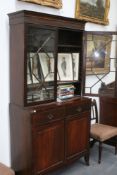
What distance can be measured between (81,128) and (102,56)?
117 centimetres

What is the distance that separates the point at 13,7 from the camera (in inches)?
102

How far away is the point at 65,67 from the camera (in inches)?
121

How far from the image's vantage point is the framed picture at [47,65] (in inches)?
103

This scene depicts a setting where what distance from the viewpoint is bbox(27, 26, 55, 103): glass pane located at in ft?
8.13

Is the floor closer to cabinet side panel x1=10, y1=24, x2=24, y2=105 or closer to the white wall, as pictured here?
the white wall

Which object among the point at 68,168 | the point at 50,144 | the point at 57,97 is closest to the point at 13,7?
the point at 57,97

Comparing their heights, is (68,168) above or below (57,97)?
below

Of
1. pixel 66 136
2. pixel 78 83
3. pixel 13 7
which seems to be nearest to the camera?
pixel 13 7

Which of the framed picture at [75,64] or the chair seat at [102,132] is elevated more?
the framed picture at [75,64]

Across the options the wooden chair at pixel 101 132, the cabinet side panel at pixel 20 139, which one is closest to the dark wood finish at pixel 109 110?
the wooden chair at pixel 101 132

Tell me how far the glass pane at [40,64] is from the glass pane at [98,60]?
790mm

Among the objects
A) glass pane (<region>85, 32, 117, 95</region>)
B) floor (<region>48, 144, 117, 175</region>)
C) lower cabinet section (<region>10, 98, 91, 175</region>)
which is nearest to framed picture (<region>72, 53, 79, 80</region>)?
glass pane (<region>85, 32, 117, 95</region>)

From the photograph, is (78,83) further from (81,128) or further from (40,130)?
(40,130)

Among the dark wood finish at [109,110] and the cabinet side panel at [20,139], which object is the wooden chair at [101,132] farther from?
the cabinet side panel at [20,139]
